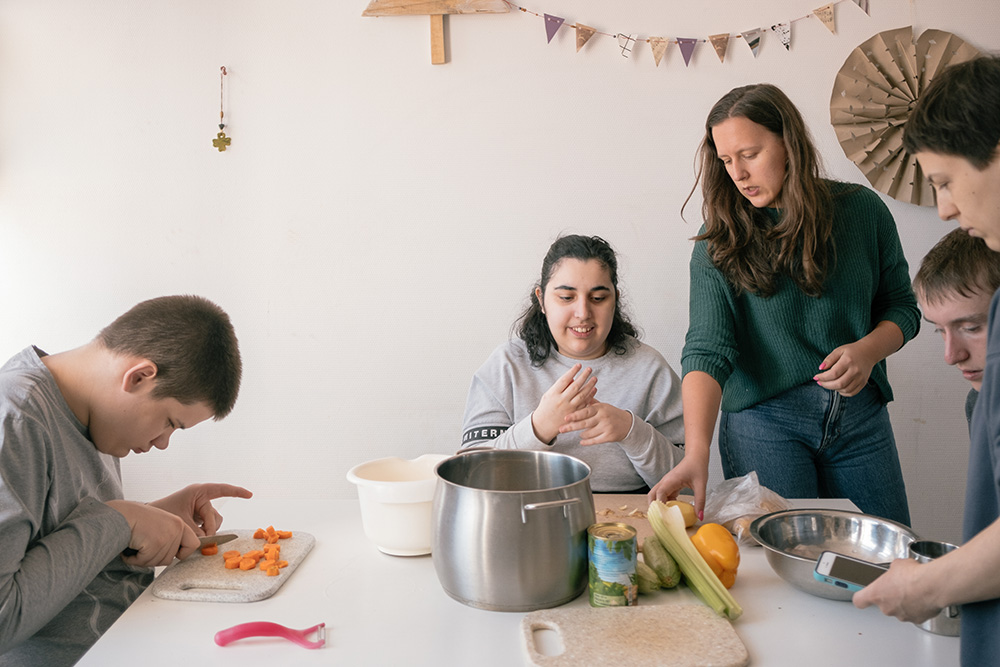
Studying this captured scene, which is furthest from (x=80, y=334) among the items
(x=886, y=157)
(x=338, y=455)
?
(x=886, y=157)

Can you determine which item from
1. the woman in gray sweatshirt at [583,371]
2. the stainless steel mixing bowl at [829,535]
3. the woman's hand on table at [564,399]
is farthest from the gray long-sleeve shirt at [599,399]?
the stainless steel mixing bowl at [829,535]

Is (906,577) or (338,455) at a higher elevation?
(906,577)

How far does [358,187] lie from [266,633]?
5.58 feet

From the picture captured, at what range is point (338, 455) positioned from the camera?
8.07ft

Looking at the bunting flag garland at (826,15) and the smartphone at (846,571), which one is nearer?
the smartphone at (846,571)

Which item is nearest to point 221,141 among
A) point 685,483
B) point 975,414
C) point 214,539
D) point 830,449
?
point 214,539

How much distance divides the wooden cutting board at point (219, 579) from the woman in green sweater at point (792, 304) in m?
0.77

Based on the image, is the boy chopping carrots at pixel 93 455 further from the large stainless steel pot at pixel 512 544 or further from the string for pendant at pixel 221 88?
the string for pendant at pixel 221 88

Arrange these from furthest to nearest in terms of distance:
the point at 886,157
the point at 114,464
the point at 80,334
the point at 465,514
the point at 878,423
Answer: the point at 80,334 < the point at 886,157 < the point at 878,423 < the point at 114,464 < the point at 465,514

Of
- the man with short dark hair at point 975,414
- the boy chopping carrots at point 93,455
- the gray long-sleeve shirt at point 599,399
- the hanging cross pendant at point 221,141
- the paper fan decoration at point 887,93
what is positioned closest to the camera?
the man with short dark hair at point 975,414

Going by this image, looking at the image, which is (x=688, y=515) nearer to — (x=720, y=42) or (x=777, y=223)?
(x=777, y=223)

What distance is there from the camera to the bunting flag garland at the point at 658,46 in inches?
89.2

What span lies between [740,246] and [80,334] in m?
2.00

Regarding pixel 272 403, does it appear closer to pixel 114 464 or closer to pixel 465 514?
pixel 114 464
